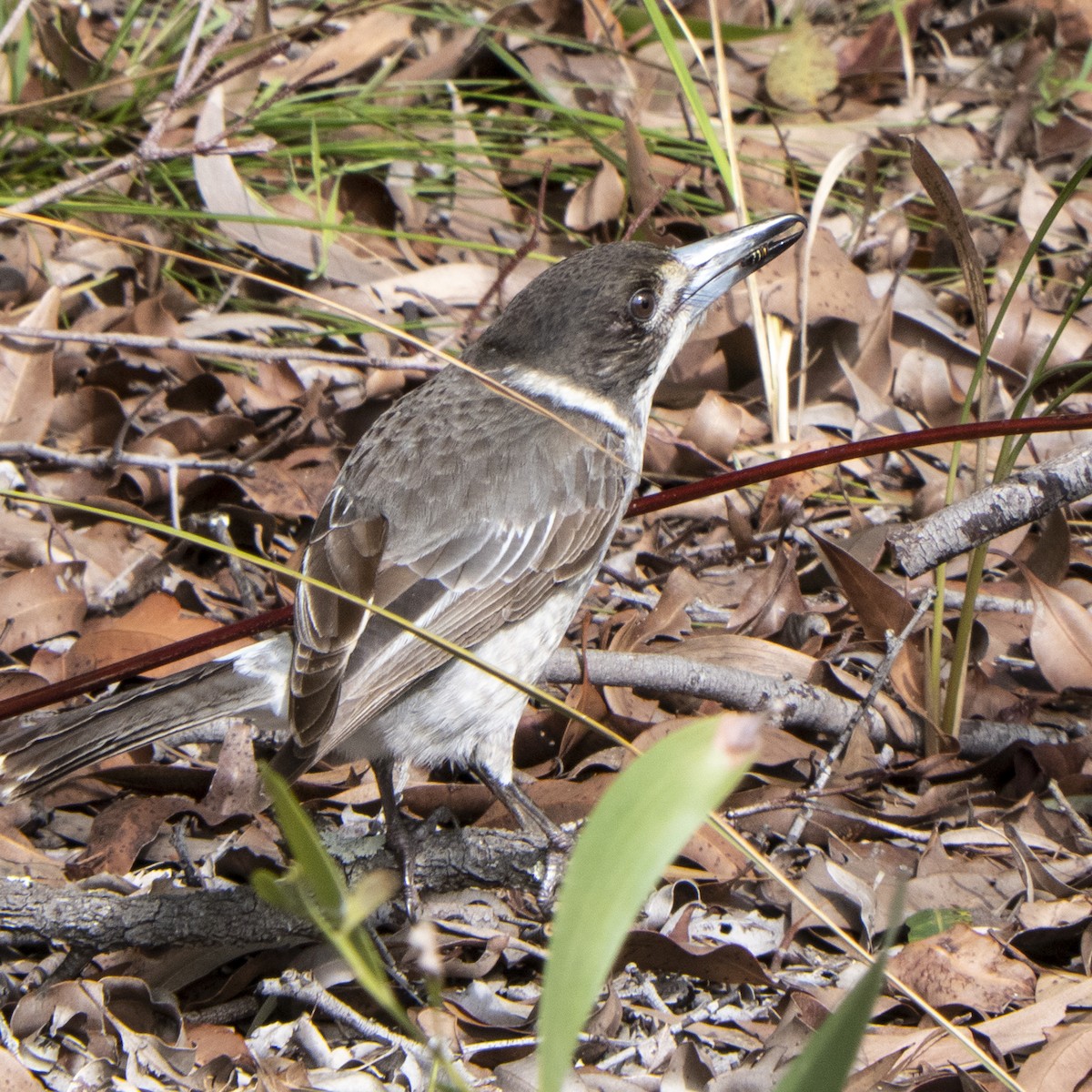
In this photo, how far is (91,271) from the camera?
16.4 ft

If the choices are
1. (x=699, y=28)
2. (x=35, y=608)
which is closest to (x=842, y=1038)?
(x=35, y=608)

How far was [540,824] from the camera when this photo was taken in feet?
10.7

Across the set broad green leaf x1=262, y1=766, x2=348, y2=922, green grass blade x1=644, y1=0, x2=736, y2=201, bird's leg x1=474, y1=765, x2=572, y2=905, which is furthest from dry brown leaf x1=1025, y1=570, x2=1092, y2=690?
broad green leaf x1=262, y1=766, x2=348, y2=922

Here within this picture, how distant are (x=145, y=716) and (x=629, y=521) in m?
1.93

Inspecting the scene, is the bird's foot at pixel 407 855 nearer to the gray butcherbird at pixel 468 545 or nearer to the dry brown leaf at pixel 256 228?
the gray butcherbird at pixel 468 545

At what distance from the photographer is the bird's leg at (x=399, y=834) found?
3.05m

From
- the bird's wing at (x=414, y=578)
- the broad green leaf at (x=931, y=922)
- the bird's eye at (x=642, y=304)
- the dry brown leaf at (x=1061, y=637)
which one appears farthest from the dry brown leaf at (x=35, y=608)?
the dry brown leaf at (x=1061, y=637)

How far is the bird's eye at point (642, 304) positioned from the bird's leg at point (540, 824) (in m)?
1.39

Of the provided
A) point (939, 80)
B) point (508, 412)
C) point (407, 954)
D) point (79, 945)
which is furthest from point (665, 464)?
point (939, 80)

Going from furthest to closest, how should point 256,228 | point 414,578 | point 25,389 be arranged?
point 256,228 → point 25,389 → point 414,578

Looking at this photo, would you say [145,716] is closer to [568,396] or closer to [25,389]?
[568,396]

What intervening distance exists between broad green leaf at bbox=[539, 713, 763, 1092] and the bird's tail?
185cm

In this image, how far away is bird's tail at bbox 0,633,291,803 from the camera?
115 inches

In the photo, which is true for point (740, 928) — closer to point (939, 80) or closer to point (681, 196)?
point (681, 196)
